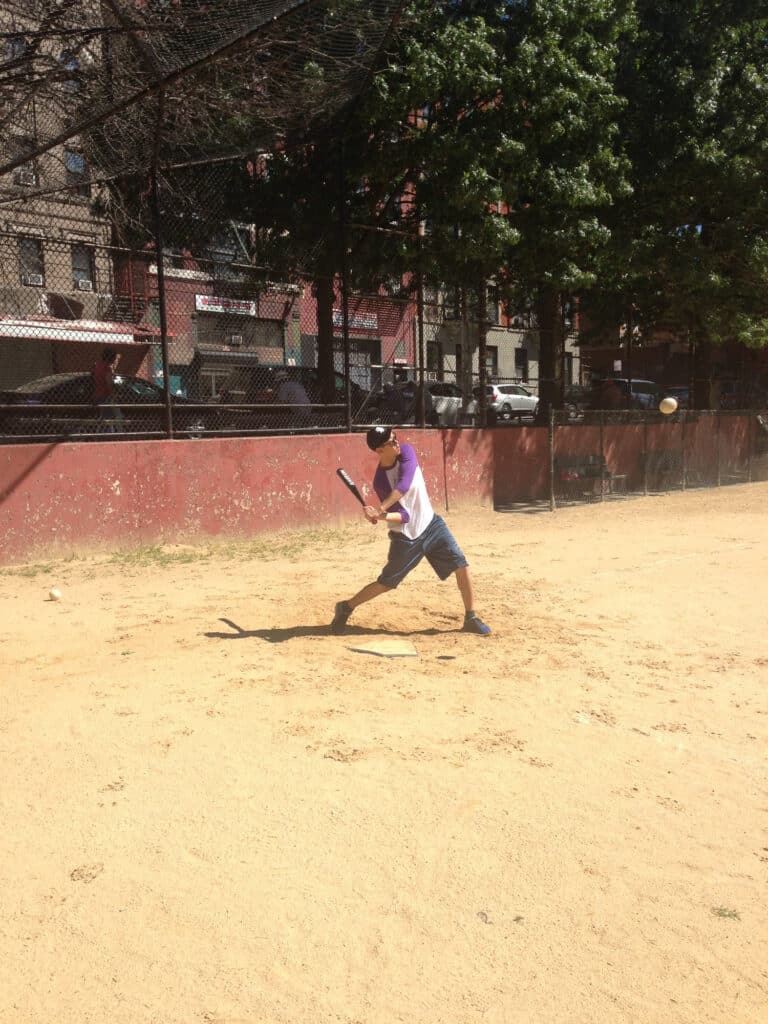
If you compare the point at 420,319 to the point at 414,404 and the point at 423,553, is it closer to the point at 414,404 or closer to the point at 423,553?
the point at 414,404

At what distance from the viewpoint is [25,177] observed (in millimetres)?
12062

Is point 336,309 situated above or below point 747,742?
above

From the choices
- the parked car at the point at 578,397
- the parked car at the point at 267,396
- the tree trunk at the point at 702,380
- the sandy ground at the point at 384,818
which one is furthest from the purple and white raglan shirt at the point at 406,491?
the tree trunk at the point at 702,380

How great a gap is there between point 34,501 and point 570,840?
25.2 ft

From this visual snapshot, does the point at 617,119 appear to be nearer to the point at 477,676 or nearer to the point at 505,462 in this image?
the point at 505,462

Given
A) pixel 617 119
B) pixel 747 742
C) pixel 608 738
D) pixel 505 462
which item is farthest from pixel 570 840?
pixel 617 119

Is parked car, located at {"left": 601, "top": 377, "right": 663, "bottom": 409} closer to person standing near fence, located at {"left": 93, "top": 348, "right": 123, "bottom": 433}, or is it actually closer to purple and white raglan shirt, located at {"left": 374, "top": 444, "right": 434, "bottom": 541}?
person standing near fence, located at {"left": 93, "top": 348, "right": 123, "bottom": 433}

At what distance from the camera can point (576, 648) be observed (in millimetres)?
5980

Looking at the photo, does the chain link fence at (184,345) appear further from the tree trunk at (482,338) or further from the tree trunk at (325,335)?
the tree trunk at (482,338)

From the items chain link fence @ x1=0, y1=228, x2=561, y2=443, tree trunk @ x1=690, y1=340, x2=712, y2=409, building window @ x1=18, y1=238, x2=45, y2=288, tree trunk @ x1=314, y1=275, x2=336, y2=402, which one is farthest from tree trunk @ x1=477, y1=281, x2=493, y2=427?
tree trunk @ x1=690, y1=340, x2=712, y2=409

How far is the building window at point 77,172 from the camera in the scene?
11906 millimetres

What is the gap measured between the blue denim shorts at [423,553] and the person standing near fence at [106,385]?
5.34 meters

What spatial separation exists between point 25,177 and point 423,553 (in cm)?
954

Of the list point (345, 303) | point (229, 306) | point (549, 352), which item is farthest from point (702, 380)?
point (229, 306)
